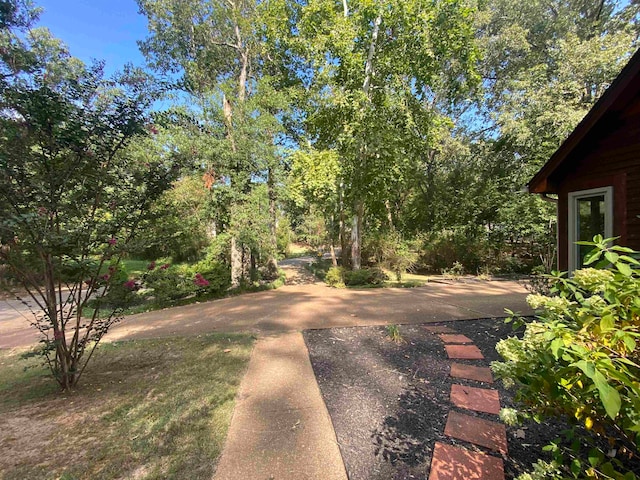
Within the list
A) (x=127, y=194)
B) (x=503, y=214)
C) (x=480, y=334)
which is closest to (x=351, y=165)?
(x=503, y=214)

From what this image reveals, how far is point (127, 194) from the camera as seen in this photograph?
3.12 m

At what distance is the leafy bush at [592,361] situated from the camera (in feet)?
3.08

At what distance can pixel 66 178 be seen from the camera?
2764 millimetres

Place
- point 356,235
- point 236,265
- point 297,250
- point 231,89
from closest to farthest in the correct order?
point 231,89, point 236,265, point 356,235, point 297,250

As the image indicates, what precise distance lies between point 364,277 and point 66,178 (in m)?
8.07

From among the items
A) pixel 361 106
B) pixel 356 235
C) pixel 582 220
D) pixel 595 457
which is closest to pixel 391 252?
pixel 356 235

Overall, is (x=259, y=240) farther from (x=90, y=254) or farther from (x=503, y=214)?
(x=503, y=214)

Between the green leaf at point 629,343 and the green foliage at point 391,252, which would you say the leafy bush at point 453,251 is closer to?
the green foliage at point 391,252

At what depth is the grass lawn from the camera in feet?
6.21

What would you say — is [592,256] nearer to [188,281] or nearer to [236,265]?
[188,281]

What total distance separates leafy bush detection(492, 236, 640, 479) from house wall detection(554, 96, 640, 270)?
12.8ft

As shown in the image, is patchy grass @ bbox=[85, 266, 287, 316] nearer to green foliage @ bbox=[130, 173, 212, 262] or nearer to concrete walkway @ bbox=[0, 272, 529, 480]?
concrete walkway @ bbox=[0, 272, 529, 480]

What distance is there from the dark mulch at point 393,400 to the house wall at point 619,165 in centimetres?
209

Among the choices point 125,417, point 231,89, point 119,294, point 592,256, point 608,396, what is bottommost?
point 125,417
